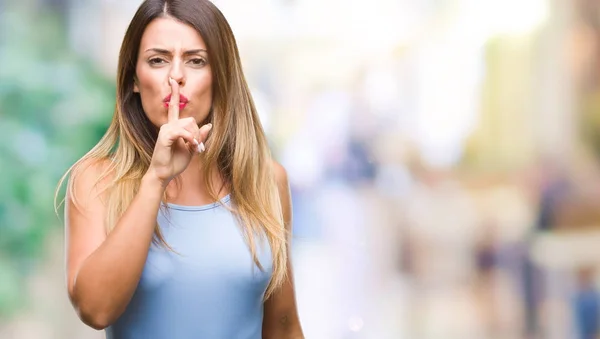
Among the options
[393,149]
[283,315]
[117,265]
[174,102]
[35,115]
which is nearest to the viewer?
[117,265]

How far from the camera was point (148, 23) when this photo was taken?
138 cm

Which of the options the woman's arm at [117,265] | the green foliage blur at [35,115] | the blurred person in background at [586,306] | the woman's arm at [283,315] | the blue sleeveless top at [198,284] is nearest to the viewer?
the woman's arm at [117,265]

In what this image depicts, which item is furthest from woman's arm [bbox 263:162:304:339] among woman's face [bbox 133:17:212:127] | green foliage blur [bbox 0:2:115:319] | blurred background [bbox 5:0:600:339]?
green foliage blur [bbox 0:2:115:319]

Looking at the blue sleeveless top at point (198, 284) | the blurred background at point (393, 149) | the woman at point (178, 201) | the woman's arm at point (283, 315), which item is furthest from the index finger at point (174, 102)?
the blurred background at point (393, 149)

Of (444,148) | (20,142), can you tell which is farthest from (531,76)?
(20,142)

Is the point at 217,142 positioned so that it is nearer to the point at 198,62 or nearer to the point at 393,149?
the point at 198,62

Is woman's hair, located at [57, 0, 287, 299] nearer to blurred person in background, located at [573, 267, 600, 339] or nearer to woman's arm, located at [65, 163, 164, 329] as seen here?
woman's arm, located at [65, 163, 164, 329]

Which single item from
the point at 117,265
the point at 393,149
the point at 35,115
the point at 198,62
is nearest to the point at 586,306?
the point at 393,149

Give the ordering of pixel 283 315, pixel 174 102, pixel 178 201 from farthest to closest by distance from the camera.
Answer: pixel 283 315, pixel 178 201, pixel 174 102

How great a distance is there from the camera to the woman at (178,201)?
122 centimetres

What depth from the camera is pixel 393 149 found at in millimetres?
3697

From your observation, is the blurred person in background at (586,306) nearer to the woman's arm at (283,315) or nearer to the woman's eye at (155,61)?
the woman's arm at (283,315)

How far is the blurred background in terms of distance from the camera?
11.4 feet

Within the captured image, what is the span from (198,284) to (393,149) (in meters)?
2.43
